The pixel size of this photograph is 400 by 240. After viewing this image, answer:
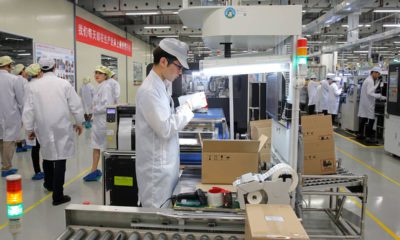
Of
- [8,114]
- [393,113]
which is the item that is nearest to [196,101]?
[8,114]

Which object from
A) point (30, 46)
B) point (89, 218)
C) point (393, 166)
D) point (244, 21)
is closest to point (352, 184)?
point (244, 21)

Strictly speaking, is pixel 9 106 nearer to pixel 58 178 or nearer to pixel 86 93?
pixel 58 178

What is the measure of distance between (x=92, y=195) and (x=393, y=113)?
461 cm

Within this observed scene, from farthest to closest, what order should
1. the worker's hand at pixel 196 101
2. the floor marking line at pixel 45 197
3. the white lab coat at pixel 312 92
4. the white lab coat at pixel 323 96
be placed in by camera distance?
the white lab coat at pixel 312 92, the white lab coat at pixel 323 96, the floor marking line at pixel 45 197, the worker's hand at pixel 196 101

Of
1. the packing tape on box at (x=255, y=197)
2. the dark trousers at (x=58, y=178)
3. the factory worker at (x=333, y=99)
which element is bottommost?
the dark trousers at (x=58, y=178)

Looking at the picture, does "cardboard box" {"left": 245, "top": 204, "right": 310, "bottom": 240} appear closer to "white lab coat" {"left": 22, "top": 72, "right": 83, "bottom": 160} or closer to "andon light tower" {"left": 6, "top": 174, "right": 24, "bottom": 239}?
"andon light tower" {"left": 6, "top": 174, "right": 24, "bottom": 239}

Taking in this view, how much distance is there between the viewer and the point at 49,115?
3.21 metres

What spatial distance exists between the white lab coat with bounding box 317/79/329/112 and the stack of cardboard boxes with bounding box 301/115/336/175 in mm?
6525

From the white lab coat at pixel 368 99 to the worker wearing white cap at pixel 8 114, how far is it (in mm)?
5885

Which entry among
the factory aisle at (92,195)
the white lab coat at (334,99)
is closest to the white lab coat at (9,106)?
the factory aisle at (92,195)

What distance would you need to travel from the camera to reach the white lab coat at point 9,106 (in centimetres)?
438

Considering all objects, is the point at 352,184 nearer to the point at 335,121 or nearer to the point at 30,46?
the point at 30,46

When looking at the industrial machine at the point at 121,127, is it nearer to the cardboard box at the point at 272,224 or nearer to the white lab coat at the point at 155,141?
the white lab coat at the point at 155,141

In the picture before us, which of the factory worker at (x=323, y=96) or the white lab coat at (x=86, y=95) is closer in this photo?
the white lab coat at (x=86, y=95)
